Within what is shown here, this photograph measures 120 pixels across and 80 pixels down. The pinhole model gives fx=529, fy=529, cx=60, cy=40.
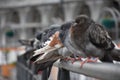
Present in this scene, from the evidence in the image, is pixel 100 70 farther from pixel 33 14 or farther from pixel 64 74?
pixel 33 14

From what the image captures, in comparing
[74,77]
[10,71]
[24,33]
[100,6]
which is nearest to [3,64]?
[10,71]

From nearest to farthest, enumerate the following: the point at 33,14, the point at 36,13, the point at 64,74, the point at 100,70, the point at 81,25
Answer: the point at 100,70 < the point at 81,25 < the point at 64,74 < the point at 36,13 < the point at 33,14

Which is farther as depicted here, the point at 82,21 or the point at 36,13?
the point at 36,13

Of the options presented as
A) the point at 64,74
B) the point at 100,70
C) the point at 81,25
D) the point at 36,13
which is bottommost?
the point at 36,13

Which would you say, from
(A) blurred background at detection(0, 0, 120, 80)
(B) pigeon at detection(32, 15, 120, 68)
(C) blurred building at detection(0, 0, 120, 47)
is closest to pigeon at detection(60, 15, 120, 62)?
(B) pigeon at detection(32, 15, 120, 68)

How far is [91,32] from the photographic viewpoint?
490 cm

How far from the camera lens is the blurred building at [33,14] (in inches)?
2594

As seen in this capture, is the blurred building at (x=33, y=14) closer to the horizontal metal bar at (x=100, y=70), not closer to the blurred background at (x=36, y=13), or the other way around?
the blurred background at (x=36, y=13)

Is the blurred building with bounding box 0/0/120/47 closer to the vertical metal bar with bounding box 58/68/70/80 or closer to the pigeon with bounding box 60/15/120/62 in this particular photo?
the vertical metal bar with bounding box 58/68/70/80

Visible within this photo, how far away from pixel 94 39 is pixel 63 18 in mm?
66896

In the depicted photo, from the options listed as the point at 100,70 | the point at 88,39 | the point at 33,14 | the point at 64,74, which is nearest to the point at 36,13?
the point at 33,14

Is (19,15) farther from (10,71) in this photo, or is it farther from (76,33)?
(76,33)

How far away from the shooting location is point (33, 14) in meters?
79.1

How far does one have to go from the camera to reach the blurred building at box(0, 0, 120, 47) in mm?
65875
